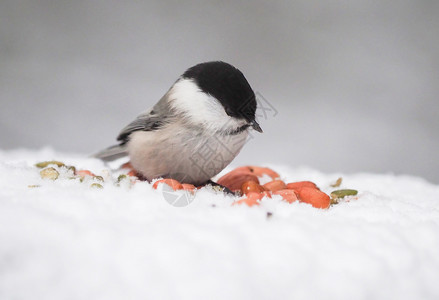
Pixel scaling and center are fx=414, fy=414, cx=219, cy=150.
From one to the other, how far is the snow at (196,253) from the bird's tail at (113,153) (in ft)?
2.10

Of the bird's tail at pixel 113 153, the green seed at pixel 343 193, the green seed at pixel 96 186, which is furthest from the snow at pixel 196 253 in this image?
the bird's tail at pixel 113 153

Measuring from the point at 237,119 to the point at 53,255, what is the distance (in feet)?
1.90

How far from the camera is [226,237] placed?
0.56 m

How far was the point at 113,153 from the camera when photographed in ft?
4.38

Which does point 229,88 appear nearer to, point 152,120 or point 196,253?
point 152,120

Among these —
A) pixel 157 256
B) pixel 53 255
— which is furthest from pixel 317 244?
pixel 53 255

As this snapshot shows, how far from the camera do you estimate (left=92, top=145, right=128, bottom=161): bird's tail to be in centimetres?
131

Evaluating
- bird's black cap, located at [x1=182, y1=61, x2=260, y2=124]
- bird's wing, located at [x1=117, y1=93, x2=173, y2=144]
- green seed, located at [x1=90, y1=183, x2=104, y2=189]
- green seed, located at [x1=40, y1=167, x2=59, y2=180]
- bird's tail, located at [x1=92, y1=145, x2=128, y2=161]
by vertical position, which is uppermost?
bird's black cap, located at [x1=182, y1=61, x2=260, y2=124]

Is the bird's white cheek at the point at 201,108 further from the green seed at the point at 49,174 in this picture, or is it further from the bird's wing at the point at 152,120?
the green seed at the point at 49,174

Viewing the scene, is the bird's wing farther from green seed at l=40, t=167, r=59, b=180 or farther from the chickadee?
green seed at l=40, t=167, r=59, b=180

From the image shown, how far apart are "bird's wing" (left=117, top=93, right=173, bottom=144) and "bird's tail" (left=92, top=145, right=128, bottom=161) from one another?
1.0 inches

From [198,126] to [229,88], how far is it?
0.45ft

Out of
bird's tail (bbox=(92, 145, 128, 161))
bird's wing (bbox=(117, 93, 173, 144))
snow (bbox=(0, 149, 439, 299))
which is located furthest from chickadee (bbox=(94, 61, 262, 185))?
snow (bbox=(0, 149, 439, 299))

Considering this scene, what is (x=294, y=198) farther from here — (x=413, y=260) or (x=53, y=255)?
(x=53, y=255)
